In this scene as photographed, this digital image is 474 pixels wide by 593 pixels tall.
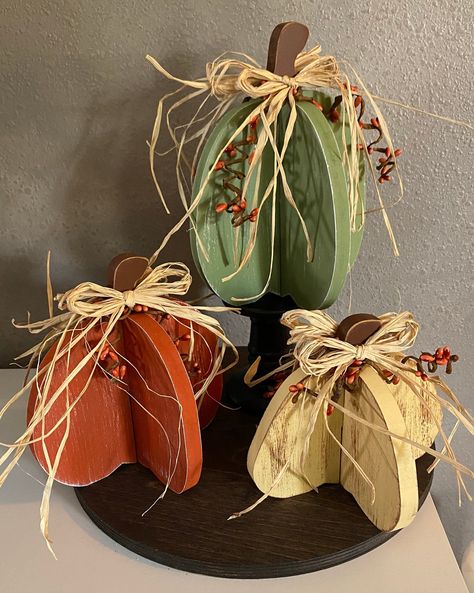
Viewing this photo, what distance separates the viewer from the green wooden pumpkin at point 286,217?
549 millimetres

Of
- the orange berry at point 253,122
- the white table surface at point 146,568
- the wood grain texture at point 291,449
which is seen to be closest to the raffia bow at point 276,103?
the orange berry at point 253,122

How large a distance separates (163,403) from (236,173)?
0.21m

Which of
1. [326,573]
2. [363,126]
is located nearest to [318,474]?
[326,573]

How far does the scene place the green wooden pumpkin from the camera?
55 cm

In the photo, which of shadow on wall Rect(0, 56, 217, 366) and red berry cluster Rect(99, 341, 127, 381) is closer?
red berry cluster Rect(99, 341, 127, 381)

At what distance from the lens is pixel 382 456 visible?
20.5 inches

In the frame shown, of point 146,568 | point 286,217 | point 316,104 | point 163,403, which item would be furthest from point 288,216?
point 146,568

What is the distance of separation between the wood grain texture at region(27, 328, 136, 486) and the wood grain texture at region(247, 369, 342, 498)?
0.12 m

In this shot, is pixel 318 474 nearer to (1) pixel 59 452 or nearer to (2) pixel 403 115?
(1) pixel 59 452

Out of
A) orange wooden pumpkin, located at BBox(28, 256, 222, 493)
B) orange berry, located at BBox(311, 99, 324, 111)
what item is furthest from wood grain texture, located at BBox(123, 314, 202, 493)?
orange berry, located at BBox(311, 99, 324, 111)

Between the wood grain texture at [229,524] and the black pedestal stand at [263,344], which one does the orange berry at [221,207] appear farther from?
the wood grain texture at [229,524]

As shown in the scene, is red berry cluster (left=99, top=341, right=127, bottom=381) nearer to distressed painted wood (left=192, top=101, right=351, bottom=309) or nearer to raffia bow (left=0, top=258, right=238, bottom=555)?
raffia bow (left=0, top=258, right=238, bottom=555)

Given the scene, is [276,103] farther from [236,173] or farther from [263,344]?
[263,344]

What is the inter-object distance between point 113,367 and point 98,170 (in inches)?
11.5
